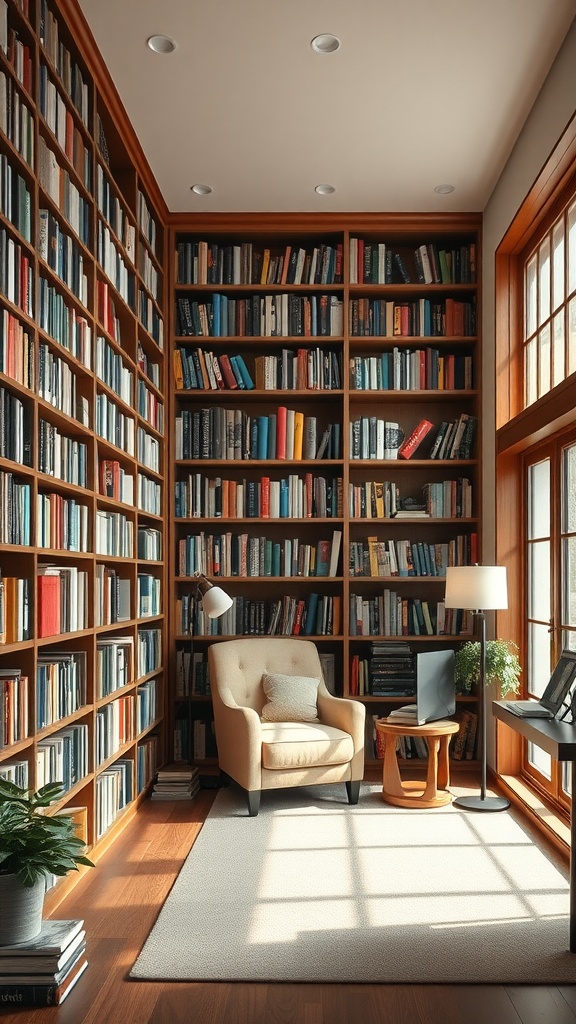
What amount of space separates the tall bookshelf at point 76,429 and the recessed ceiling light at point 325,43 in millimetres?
935

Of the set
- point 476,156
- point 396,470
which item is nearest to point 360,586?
point 396,470

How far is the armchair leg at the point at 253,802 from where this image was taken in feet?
15.2

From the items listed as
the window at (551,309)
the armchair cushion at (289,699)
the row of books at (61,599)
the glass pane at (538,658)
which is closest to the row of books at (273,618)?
the armchair cushion at (289,699)

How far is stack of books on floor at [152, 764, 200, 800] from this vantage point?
16.6 feet

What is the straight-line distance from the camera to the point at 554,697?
3570 millimetres

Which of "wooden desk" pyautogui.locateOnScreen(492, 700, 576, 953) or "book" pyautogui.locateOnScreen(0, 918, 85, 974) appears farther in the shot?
"wooden desk" pyautogui.locateOnScreen(492, 700, 576, 953)

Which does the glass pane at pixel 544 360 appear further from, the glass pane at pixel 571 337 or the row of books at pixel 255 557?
the row of books at pixel 255 557

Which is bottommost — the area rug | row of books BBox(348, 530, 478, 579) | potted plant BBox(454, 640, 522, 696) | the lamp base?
the lamp base

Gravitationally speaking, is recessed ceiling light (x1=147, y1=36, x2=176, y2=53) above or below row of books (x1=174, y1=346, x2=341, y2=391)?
above

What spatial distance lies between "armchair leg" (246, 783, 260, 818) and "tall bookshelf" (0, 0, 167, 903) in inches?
23.9

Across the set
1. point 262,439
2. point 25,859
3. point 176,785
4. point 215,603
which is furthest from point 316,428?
point 25,859

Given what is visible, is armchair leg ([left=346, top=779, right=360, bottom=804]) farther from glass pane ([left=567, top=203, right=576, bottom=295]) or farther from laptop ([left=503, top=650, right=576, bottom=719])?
glass pane ([left=567, top=203, right=576, bottom=295])

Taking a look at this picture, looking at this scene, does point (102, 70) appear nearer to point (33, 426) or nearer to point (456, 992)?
point (33, 426)

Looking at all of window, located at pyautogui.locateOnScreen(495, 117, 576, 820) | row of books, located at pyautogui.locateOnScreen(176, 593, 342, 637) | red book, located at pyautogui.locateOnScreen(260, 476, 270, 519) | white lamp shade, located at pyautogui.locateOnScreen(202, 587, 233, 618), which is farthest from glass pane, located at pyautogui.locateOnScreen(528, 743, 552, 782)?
red book, located at pyautogui.locateOnScreen(260, 476, 270, 519)
